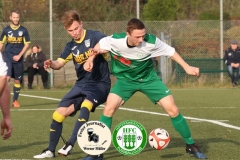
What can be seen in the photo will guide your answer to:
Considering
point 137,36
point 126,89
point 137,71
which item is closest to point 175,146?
point 126,89

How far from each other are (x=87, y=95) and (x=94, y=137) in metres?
0.81

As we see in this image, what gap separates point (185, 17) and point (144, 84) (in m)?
24.9

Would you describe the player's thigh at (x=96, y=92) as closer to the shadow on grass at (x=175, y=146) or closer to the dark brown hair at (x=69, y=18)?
the shadow on grass at (x=175, y=146)

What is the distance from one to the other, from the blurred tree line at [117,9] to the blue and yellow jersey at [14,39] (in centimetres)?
1272

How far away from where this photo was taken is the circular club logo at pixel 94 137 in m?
8.12

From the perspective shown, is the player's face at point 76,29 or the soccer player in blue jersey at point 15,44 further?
the soccer player in blue jersey at point 15,44

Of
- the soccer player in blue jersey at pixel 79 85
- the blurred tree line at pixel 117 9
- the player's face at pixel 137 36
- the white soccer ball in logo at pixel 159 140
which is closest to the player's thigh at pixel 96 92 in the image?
the soccer player in blue jersey at pixel 79 85

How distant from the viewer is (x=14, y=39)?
16.2 meters

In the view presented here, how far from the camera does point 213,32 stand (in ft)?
87.4

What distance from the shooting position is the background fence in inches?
1008

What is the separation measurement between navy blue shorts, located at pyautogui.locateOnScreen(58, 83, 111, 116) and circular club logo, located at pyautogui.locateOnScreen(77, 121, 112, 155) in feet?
2.20

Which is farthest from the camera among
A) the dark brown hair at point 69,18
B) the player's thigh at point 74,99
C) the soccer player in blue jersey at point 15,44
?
the soccer player in blue jersey at point 15,44

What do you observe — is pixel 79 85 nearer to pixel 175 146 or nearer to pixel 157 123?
pixel 175 146

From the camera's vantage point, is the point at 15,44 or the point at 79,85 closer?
the point at 79,85
